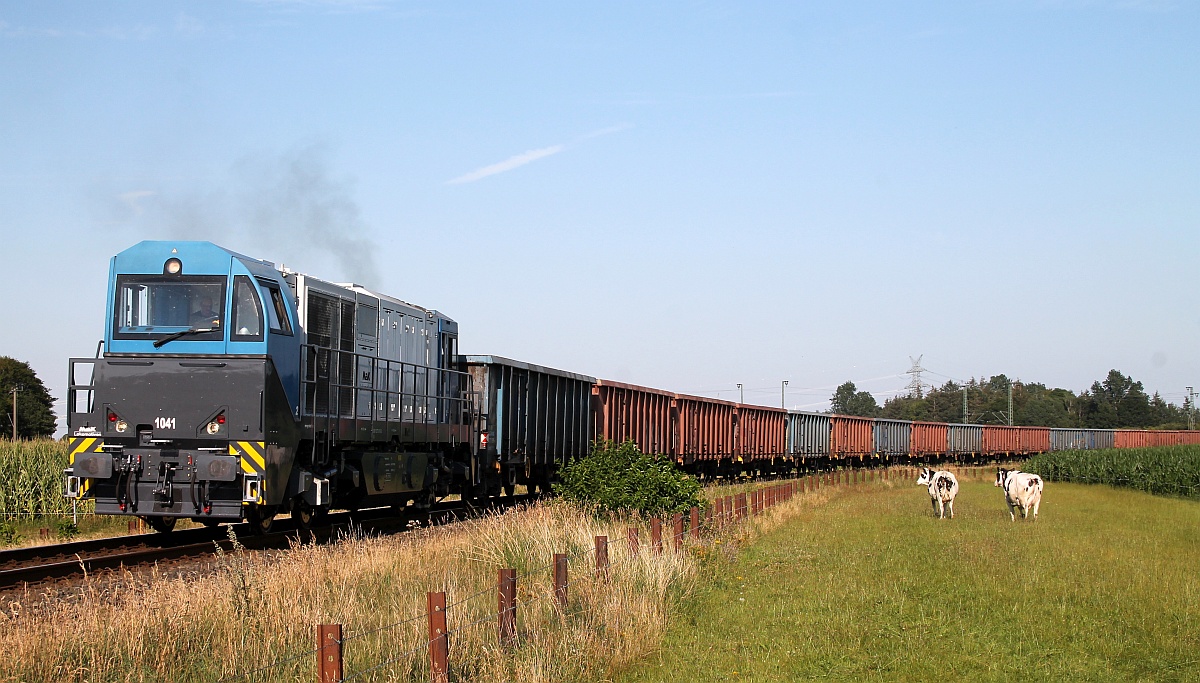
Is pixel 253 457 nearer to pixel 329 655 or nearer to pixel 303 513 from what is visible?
pixel 303 513

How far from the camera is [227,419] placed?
13.9m

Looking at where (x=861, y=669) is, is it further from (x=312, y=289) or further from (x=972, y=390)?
(x=972, y=390)

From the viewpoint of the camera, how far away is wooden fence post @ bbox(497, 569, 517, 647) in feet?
27.1

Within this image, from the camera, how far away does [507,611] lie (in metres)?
8.27

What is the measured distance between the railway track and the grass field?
16.8 ft

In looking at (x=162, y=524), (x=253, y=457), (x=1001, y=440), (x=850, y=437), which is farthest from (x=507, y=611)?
(x=1001, y=440)

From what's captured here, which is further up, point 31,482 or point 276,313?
point 276,313

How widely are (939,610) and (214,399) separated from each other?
909 centimetres

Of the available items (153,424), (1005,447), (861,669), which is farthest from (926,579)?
(1005,447)

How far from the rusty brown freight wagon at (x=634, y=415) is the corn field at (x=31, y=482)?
12212 mm

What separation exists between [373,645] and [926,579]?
26.5ft

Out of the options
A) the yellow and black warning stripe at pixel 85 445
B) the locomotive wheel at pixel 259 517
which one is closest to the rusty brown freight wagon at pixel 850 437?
the locomotive wheel at pixel 259 517

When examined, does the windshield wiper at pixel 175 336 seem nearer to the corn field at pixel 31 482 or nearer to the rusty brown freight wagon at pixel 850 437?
the corn field at pixel 31 482

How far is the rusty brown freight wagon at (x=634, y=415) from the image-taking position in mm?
28531
